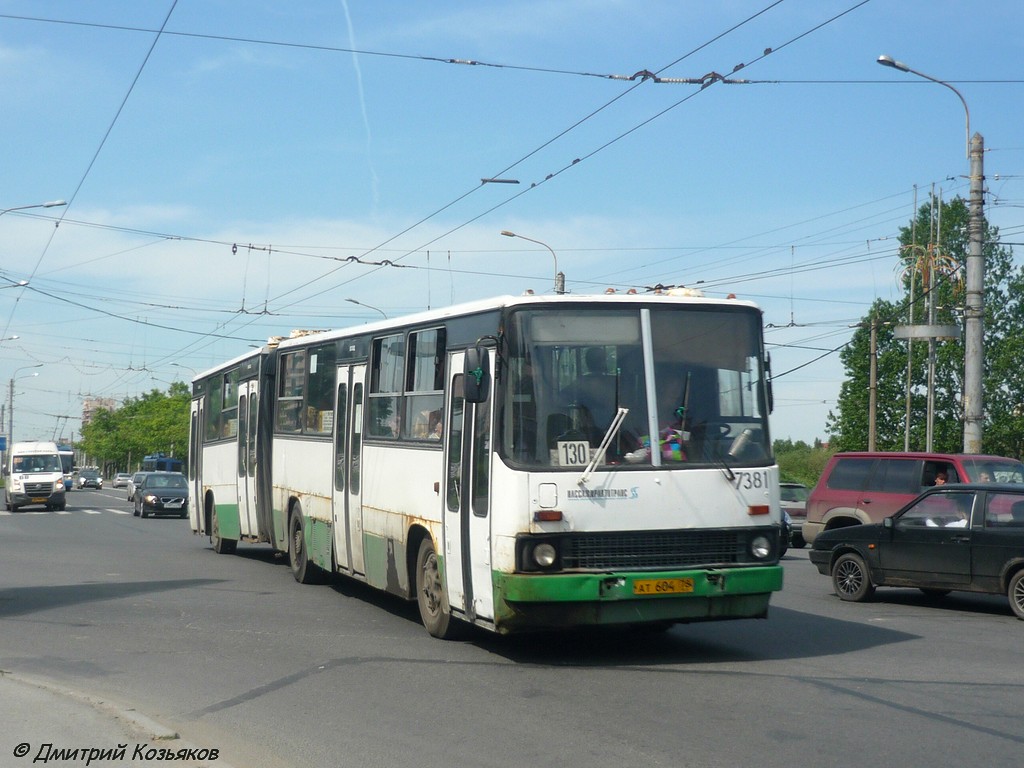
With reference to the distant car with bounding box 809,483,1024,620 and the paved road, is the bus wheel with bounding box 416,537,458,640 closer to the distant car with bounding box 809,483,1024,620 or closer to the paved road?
the paved road

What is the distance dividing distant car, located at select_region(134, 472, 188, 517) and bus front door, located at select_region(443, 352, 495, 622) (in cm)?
3186

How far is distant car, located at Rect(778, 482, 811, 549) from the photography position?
28.2 metres

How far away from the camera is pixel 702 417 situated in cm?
1011

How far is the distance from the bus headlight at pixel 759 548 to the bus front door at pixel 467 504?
2142 millimetres

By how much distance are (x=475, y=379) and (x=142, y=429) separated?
12480cm

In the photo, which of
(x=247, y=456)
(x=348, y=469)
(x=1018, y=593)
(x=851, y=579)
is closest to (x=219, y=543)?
(x=247, y=456)

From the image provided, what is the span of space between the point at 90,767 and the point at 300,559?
10230mm

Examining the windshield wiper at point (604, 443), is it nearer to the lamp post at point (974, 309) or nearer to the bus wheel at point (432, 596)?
the bus wheel at point (432, 596)

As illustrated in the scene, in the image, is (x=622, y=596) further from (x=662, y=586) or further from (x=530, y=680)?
(x=530, y=680)

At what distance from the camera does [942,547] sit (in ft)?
46.8

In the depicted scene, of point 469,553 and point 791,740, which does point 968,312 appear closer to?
point 469,553

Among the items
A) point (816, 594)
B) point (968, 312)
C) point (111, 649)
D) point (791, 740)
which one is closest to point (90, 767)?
point (791, 740)

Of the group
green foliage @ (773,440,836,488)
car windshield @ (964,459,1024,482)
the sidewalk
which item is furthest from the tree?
the sidewalk

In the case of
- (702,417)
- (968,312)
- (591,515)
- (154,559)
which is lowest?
(154,559)
